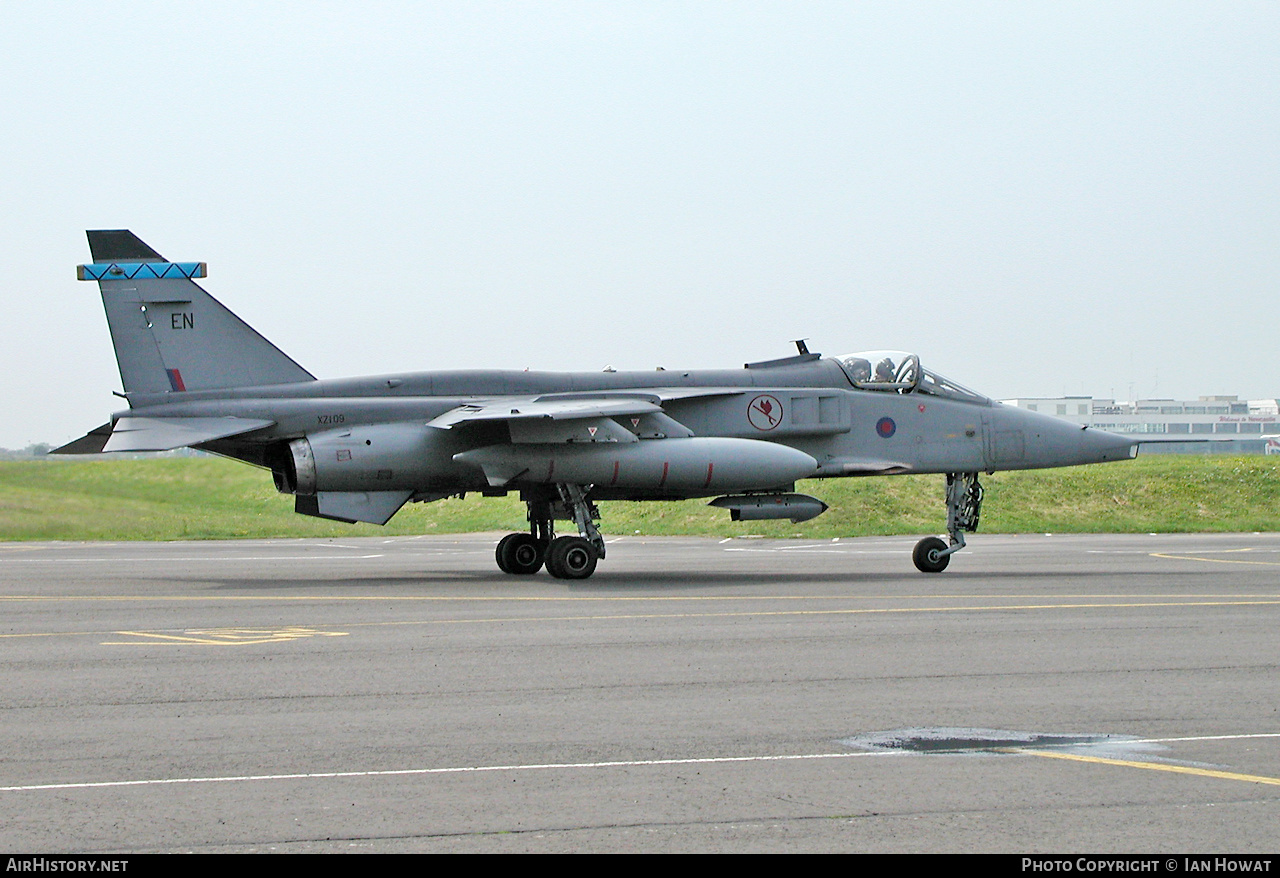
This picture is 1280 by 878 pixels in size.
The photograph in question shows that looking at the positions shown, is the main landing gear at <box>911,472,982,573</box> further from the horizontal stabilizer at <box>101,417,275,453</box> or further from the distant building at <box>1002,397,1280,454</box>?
the distant building at <box>1002,397,1280,454</box>

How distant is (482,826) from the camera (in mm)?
6398

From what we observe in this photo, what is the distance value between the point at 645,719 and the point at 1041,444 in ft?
51.4

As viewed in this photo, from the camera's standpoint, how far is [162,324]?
21.6 meters

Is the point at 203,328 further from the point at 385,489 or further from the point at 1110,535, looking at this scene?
the point at 1110,535

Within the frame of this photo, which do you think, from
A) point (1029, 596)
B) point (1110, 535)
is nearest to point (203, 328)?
point (1029, 596)

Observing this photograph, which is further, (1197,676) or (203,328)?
(203,328)

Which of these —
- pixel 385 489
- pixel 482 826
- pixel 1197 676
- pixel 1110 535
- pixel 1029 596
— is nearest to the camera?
pixel 482 826

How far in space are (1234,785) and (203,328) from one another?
17.9 meters

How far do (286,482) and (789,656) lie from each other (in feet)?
39.2

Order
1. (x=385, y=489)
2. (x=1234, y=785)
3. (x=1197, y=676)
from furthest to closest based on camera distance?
(x=385, y=489), (x=1197, y=676), (x=1234, y=785)

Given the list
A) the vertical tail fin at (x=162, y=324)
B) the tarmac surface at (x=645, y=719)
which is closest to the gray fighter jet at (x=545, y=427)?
the vertical tail fin at (x=162, y=324)

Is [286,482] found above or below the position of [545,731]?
above

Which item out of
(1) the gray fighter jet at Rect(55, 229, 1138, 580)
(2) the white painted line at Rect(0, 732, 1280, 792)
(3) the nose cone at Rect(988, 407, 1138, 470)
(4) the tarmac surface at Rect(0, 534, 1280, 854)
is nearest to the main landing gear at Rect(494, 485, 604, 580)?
(1) the gray fighter jet at Rect(55, 229, 1138, 580)

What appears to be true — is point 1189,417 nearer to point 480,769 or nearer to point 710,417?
point 710,417
